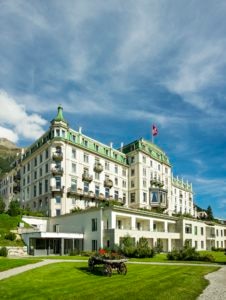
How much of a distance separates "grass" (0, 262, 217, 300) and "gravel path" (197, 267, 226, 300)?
377mm

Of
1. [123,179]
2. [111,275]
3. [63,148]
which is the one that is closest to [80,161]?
[63,148]

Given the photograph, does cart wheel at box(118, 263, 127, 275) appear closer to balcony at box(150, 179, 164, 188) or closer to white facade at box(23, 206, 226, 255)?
white facade at box(23, 206, 226, 255)

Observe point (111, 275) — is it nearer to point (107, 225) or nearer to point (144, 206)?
point (107, 225)

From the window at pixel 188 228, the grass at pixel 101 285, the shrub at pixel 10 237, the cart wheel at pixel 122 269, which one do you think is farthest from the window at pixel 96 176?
the cart wheel at pixel 122 269

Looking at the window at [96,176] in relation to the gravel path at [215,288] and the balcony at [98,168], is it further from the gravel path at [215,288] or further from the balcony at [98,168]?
the gravel path at [215,288]

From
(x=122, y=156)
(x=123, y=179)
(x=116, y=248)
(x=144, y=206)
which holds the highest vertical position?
(x=122, y=156)

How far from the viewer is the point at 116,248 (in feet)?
149

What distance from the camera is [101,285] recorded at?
731 inches

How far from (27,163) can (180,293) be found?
206 ft

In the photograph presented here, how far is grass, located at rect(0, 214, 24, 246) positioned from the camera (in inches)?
1808

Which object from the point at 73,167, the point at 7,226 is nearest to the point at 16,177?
the point at 73,167

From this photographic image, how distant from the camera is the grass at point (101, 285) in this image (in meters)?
16.0

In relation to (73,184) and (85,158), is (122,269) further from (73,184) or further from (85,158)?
(85,158)

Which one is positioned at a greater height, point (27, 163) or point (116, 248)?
point (27, 163)
